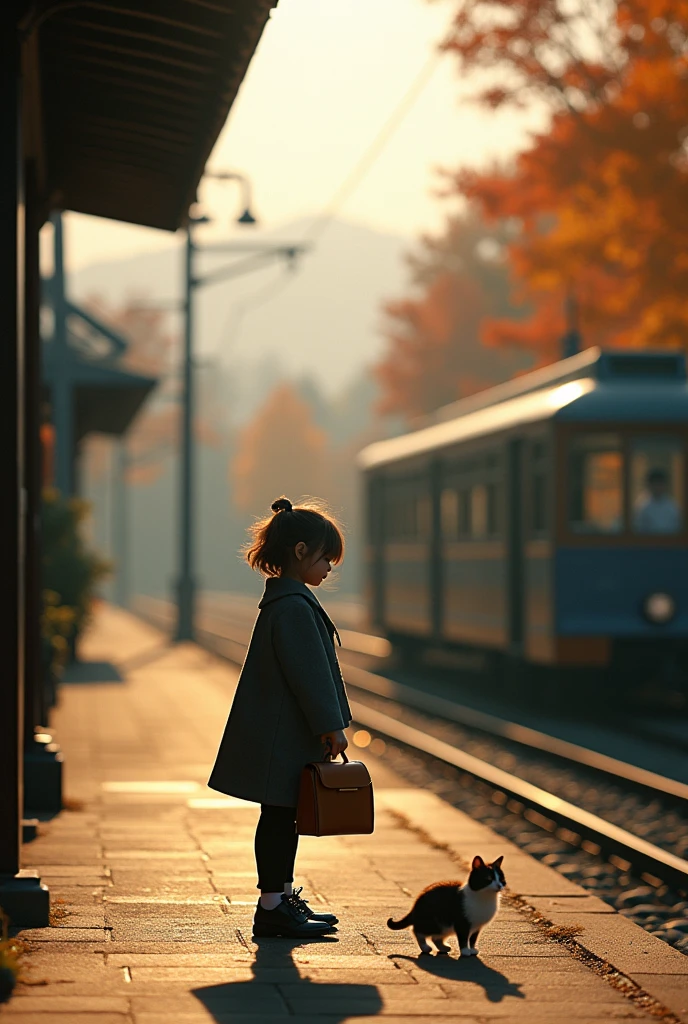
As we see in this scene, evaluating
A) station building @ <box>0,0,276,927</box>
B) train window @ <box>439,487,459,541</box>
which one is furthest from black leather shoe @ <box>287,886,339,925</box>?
train window @ <box>439,487,459,541</box>

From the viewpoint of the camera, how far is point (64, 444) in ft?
83.5

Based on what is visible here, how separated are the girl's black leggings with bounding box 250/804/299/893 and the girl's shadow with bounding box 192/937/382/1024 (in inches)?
21.2

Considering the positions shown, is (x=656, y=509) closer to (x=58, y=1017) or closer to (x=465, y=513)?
(x=465, y=513)

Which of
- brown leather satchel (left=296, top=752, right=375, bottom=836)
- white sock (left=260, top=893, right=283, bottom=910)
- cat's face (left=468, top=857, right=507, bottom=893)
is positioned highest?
brown leather satchel (left=296, top=752, right=375, bottom=836)

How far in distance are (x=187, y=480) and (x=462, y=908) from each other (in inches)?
1144

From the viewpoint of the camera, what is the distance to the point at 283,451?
320ft

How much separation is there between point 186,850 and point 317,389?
14631 cm

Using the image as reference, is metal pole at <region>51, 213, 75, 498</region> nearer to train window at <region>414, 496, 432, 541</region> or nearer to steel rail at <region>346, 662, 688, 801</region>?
train window at <region>414, 496, 432, 541</region>

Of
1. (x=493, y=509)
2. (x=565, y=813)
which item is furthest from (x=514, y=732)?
(x=565, y=813)

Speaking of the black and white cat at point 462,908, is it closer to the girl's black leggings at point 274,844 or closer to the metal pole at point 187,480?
the girl's black leggings at point 274,844

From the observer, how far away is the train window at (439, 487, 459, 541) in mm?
20750

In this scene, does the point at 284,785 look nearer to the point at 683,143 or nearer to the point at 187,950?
the point at 187,950

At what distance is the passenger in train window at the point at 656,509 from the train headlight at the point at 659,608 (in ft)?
1.99

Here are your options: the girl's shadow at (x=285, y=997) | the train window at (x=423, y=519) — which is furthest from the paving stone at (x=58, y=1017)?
the train window at (x=423, y=519)
